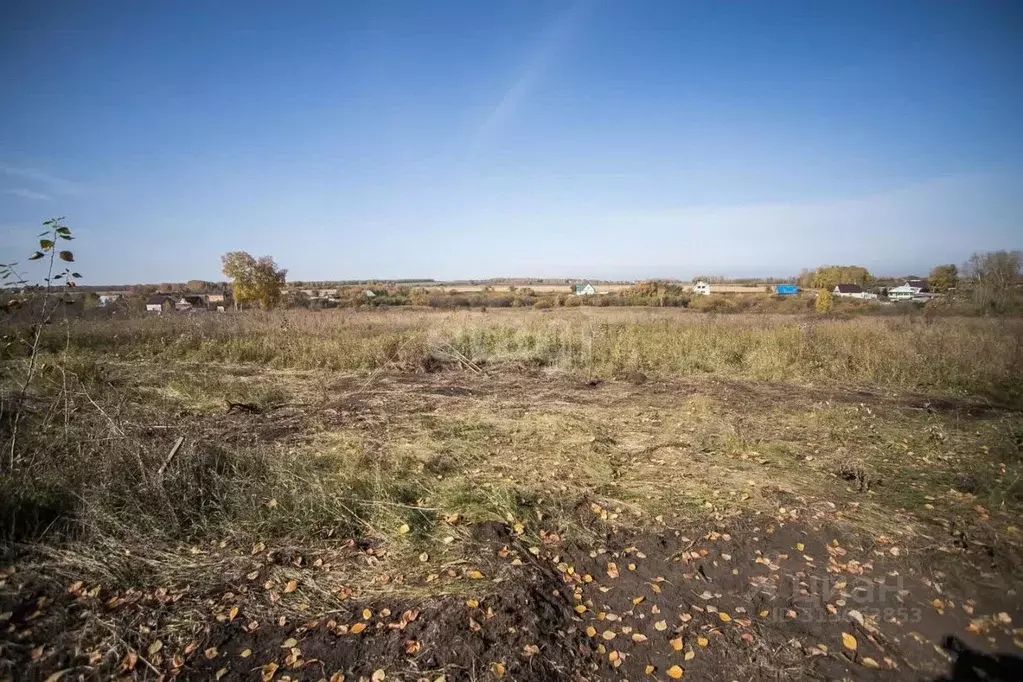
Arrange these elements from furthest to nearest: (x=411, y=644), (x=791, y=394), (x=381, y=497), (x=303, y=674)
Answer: (x=791, y=394), (x=381, y=497), (x=411, y=644), (x=303, y=674)

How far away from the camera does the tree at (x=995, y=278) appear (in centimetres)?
1535

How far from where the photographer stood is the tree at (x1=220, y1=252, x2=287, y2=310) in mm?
38406

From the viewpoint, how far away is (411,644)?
3131mm

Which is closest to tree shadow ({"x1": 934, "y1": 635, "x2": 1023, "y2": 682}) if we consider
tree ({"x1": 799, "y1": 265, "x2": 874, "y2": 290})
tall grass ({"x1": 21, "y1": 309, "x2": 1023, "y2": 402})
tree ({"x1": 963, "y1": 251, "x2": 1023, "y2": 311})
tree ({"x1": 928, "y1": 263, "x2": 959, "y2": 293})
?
tall grass ({"x1": 21, "y1": 309, "x2": 1023, "y2": 402})

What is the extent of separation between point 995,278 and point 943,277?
8139 mm

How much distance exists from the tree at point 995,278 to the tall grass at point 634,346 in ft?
5.88

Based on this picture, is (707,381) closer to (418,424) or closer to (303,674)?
(418,424)

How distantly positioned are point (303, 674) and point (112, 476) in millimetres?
3300

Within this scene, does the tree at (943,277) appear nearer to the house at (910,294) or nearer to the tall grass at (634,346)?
the house at (910,294)

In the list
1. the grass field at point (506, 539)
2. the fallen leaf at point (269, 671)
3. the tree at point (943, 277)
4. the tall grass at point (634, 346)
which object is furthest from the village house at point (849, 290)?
the fallen leaf at point (269, 671)

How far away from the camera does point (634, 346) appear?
1383 cm

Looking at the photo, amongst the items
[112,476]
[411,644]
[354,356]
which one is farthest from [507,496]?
[354,356]

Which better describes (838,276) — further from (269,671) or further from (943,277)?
(269,671)

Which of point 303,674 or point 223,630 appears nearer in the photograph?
point 303,674
